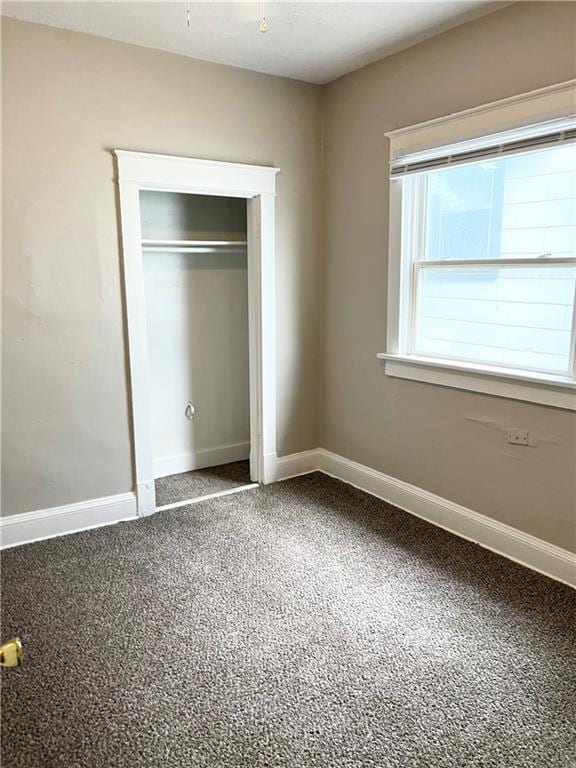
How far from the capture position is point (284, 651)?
6.91 ft

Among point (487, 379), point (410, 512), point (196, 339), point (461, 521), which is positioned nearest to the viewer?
point (487, 379)

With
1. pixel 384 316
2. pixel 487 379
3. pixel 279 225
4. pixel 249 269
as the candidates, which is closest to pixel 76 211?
pixel 249 269

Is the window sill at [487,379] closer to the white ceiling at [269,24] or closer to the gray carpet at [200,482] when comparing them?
the gray carpet at [200,482]

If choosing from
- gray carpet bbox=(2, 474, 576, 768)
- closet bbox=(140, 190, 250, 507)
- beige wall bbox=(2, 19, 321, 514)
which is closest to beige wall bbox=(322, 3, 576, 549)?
gray carpet bbox=(2, 474, 576, 768)

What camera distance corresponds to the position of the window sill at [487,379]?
2453 mm

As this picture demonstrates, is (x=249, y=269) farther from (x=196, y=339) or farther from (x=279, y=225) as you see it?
(x=196, y=339)

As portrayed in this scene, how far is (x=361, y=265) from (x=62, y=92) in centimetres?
190

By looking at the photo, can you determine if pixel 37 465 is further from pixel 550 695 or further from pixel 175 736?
pixel 550 695

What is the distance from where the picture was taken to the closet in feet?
12.3

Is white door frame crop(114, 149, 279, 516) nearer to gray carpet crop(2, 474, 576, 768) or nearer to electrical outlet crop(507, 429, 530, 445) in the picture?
gray carpet crop(2, 474, 576, 768)

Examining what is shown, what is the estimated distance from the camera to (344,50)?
298 centimetres

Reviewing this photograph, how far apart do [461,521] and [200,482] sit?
1779mm

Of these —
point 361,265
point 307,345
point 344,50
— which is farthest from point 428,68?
point 307,345

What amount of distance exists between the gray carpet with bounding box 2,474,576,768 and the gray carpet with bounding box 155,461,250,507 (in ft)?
1.54
